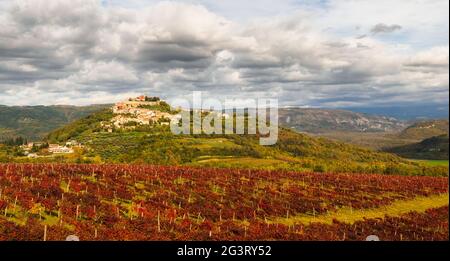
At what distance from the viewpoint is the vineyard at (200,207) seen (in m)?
38.2

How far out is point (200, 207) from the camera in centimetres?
5275

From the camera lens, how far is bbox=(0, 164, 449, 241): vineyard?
3816cm

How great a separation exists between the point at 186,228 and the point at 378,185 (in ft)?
189

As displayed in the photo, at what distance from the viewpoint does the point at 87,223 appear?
38094mm

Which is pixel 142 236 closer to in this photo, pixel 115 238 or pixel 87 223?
pixel 115 238

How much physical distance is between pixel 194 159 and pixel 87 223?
448ft

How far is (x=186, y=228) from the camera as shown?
42.8 m

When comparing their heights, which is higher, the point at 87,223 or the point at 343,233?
the point at 87,223

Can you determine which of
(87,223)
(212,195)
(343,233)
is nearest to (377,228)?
(343,233)

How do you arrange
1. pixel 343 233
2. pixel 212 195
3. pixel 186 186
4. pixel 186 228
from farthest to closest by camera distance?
1. pixel 186 186
2. pixel 212 195
3. pixel 343 233
4. pixel 186 228
